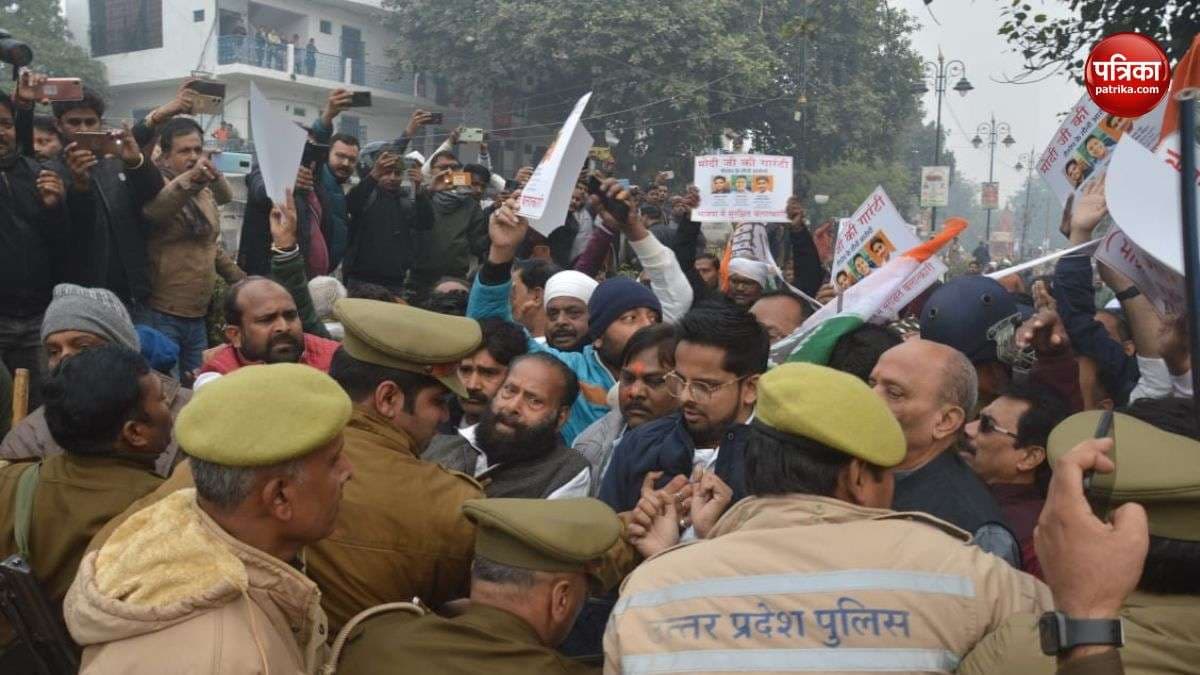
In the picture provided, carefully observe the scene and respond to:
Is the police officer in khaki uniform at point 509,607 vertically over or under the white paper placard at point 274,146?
under

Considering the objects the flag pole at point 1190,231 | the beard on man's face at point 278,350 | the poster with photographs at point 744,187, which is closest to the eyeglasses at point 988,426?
the flag pole at point 1190,231

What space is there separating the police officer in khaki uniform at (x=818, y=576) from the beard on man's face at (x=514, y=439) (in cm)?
156

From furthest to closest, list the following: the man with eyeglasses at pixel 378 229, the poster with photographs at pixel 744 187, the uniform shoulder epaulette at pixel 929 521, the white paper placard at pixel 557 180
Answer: the poster with photographs at pixel 744 187
the man with eyeglasses at pixel 378 229
the white paper placard at pixel 557 180
the uniform shoulder epaulette at pixel 929 521

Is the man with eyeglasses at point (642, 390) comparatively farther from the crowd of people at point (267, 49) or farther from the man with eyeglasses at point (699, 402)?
the crowd of people at point (267, 49)

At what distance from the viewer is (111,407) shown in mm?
3121

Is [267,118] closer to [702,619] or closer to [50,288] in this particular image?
[50,288]

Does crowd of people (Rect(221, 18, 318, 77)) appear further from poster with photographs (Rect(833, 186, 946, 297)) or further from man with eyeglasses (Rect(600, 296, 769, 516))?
man with eyeglasses (Rect(600, 296, 769, 516))

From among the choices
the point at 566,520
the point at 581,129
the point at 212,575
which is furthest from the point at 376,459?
the point at 581,129

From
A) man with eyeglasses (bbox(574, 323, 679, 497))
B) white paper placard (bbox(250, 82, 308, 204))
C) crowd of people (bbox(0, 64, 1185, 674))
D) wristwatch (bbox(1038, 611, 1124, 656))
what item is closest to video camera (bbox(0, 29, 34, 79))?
crowd of people (bbox(0, 64, 1185, 674))

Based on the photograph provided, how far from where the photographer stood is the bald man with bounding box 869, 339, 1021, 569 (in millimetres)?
2920

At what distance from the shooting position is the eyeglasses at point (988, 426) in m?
3.60

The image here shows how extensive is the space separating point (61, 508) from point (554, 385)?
65.3 inches

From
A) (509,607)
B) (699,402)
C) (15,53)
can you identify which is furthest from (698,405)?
(15,53)

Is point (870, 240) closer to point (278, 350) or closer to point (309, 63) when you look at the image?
point (278, 350)
